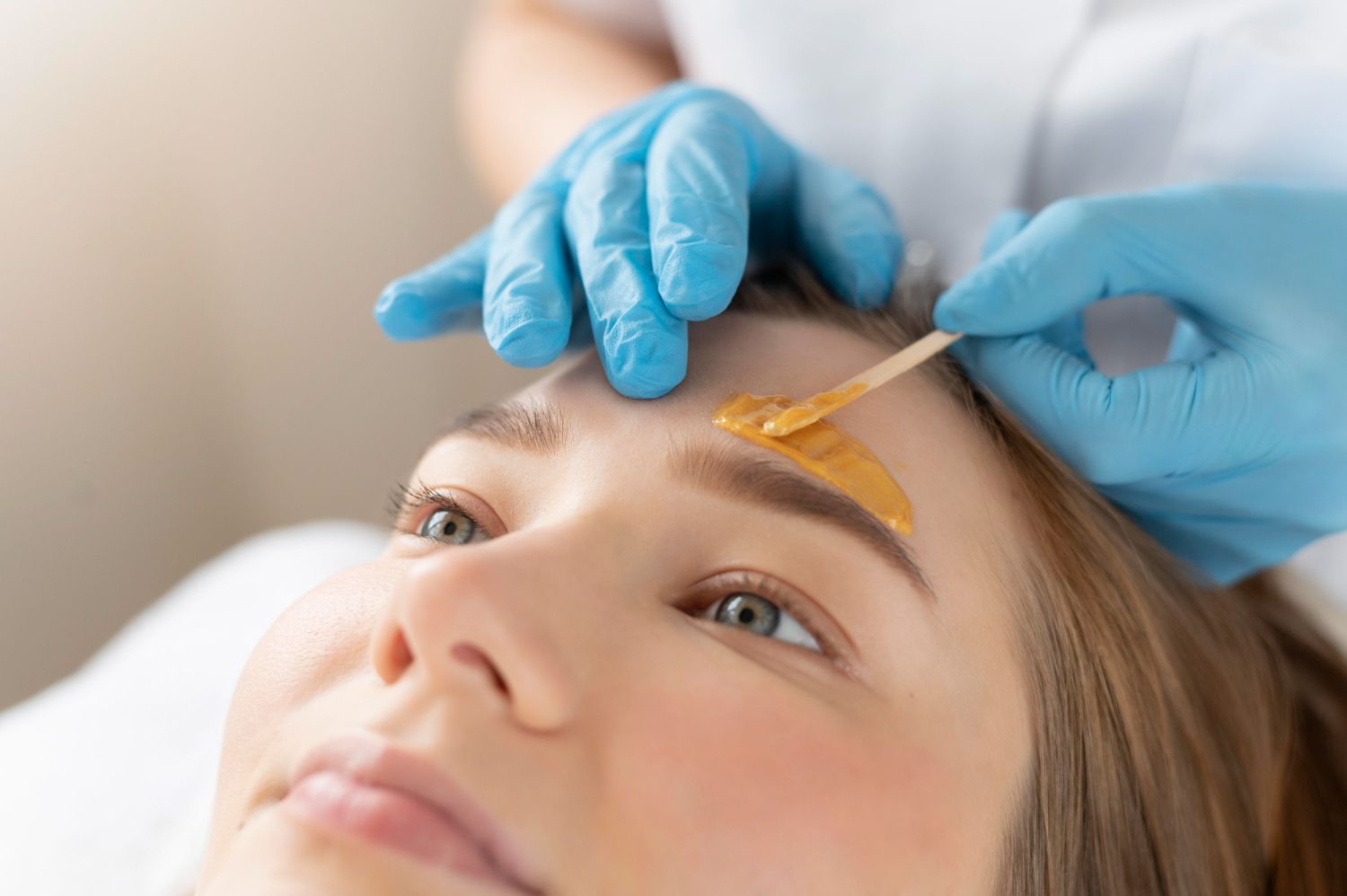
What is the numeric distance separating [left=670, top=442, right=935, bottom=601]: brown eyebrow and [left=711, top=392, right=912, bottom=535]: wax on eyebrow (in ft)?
0.04

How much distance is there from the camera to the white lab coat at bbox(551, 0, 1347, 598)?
3.93ft

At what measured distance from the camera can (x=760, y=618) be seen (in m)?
0.93

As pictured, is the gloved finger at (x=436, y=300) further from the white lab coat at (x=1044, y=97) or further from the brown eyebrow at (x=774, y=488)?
the white lab coat at (x=1044, y=97)

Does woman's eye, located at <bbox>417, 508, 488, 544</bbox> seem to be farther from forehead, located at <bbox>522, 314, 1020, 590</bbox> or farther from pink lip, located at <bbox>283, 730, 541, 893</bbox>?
pink lip, located at <bbox>283, 730, 541, 893</bbox>

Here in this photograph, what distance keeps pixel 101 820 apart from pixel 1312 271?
1.54 meters

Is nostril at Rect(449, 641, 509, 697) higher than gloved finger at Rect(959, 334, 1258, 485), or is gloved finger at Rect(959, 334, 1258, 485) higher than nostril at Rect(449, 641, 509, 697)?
gloved finger at Rect(959, 334, 1258, 485)

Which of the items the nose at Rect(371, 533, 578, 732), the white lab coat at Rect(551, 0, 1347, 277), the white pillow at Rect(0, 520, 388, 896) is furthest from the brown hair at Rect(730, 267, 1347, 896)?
the white pillow at Rect(0, 520, 388, 896)

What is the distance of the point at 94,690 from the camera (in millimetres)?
1652

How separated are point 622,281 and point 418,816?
1.65ft

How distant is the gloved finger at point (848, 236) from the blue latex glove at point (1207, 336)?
12cm

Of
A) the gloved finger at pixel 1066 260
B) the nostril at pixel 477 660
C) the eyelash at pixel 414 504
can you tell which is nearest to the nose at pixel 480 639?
the nostril at pixel 477 660

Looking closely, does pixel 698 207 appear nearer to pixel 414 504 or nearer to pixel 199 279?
pixel 414 504

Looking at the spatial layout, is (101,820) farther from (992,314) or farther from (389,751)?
(992,314)

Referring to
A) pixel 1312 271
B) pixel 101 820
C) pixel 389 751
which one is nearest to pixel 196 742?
pixel 101 820
